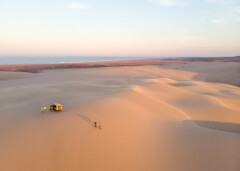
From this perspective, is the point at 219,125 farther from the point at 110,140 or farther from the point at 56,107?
the point at 56,107

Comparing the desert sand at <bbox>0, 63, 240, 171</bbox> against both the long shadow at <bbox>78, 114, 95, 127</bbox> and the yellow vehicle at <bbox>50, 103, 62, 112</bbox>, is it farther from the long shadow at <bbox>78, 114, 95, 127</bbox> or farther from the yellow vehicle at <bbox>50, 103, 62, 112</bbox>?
the yellow vehicle at <bbox>50, 103, 62, 112</bbox>

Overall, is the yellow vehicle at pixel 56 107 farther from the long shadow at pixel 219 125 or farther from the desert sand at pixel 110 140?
the long shadow at pixel 219 125

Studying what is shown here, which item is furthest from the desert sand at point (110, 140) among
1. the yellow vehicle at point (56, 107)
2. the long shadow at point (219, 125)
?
the yellow vehicle at point (56, 107)

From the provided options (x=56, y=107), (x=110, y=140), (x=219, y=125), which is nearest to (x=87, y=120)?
(x=110, y=140)

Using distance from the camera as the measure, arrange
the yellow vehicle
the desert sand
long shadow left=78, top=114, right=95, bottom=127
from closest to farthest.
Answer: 1. the desert sand
2. long shadow left=78, top=114, right=95, bottom=127
3. the yellow vehicle

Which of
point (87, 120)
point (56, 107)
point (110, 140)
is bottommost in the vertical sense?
point (110, 140)

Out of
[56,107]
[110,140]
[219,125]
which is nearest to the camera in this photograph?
[110,140]

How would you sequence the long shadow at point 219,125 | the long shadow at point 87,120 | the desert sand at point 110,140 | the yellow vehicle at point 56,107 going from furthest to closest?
the long shadow at point 219,125 → the yellow vehicle at point 56,107 → the long shadow at point 87,120 → the desert sand at point 110,140

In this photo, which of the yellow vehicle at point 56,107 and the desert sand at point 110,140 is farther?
the yellow vehicle at point 56,107

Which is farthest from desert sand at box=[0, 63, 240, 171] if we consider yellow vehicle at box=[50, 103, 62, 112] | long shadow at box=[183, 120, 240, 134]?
yellow vehicle at box=[50, 103, 62, 112]

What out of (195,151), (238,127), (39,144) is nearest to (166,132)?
(195,151)

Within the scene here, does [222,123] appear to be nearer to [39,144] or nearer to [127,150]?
[127,150]
